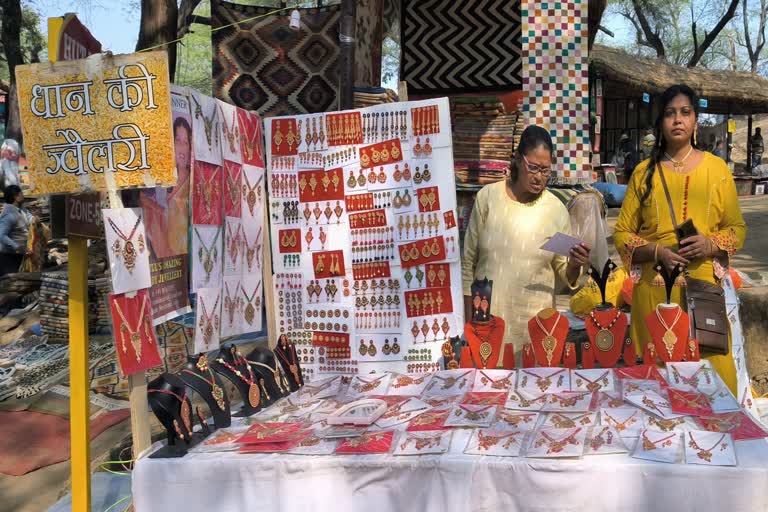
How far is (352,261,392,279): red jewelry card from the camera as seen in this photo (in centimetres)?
347

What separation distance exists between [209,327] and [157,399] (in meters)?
0.60

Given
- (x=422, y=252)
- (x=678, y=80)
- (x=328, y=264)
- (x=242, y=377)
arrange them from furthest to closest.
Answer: (x=678, y=80) < (x=328, y=264) < (x=422, y=252) < (x=242, y=377)

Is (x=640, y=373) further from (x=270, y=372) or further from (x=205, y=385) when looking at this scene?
(x=205, y=385)

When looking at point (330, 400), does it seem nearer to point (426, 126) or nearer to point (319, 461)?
point (319, 461)

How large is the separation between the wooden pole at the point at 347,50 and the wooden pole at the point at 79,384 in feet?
7.08

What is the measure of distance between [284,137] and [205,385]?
4.70ft

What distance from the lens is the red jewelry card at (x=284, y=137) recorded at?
3598mm

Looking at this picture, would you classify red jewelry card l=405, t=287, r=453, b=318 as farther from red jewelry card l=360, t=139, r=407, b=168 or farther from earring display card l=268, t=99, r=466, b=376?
red jewelry card l=360, t=139, r=407, b=168

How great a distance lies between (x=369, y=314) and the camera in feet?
11.5

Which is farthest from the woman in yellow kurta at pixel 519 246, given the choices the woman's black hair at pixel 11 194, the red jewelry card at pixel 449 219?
the woman's black hair at pixel 11 194

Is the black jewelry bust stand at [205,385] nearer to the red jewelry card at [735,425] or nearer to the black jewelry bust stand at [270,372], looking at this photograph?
the black jewelry bust stand at [270,372]

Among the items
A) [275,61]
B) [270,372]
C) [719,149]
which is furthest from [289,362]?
[719,149]

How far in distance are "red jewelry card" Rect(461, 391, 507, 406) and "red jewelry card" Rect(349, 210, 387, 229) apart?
1019 mm

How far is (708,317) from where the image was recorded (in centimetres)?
291
